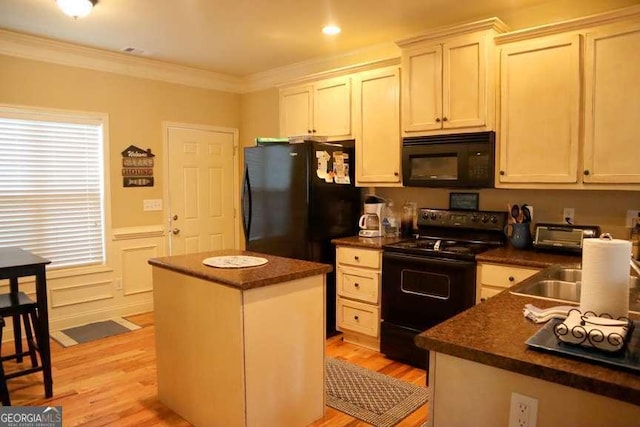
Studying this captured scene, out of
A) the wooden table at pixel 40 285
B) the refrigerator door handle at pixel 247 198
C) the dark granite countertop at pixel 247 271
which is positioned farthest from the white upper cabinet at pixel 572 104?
the wooden table at pixel 40 285

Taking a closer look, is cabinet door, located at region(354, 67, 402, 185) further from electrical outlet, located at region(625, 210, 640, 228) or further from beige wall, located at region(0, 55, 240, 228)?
beige wall, located at region(0, 55, 240, 228)

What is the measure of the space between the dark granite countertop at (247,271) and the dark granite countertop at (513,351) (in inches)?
36.9

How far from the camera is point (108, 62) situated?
415 cm

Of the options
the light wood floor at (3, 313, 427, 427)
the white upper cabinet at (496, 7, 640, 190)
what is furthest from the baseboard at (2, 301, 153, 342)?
the white upper cabinet at (496, 7, 640, 190)

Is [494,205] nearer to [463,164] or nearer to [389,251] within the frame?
[463,164]

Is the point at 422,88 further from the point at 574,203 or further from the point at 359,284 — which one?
the point at 359,284

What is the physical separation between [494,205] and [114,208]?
343 cm

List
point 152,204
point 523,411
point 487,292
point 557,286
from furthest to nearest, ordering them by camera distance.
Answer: point 152,204 < point 487,292 < point 557,286 < point 523,411

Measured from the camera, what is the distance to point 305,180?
11.6ft

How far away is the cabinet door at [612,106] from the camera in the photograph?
2.50 metres

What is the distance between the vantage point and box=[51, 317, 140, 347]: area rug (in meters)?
3.72

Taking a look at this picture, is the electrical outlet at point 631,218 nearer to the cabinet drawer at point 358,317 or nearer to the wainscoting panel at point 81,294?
the cabinet drawer at point 358,317

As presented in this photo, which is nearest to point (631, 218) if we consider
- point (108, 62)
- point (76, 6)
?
point (76, 6)

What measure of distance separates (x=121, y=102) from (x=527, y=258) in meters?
3.80
